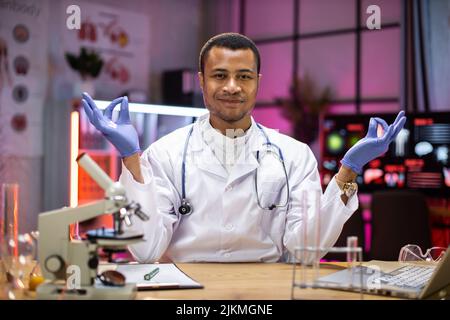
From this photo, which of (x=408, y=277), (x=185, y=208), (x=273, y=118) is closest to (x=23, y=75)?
(x=273, y=118)

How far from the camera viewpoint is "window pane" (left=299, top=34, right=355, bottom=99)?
5.81 metres

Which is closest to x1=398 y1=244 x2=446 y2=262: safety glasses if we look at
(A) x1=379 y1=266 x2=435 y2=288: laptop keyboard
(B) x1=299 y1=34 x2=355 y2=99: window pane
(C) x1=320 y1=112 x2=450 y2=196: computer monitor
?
(A) x1=379 y1=266 x2=435 y2=288: laptop keyboard

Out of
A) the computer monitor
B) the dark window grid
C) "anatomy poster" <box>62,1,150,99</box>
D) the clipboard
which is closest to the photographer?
the clipboard

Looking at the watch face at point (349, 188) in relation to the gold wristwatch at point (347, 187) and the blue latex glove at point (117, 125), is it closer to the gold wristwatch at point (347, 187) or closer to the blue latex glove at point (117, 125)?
the gold wristwatch at point (347, 187)

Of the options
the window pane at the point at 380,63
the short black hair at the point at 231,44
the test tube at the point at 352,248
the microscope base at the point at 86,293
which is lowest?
the microscope base at the point at 86,293

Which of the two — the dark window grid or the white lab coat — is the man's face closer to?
the white lab coat

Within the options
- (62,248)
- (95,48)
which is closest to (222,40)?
(62,248)

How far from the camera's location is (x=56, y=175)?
A: 4.78m

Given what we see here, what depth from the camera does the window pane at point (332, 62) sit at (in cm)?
581

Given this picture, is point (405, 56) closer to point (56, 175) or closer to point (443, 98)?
point (443, 98)

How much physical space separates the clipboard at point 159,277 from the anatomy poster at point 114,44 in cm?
381

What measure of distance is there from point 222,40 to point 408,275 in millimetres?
957

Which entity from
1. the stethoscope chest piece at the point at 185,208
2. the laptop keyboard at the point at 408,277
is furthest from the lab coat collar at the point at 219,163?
the laptop keyboard at the point at 408,277

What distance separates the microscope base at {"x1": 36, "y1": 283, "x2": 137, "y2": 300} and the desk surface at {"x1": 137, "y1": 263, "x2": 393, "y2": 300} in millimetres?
50
